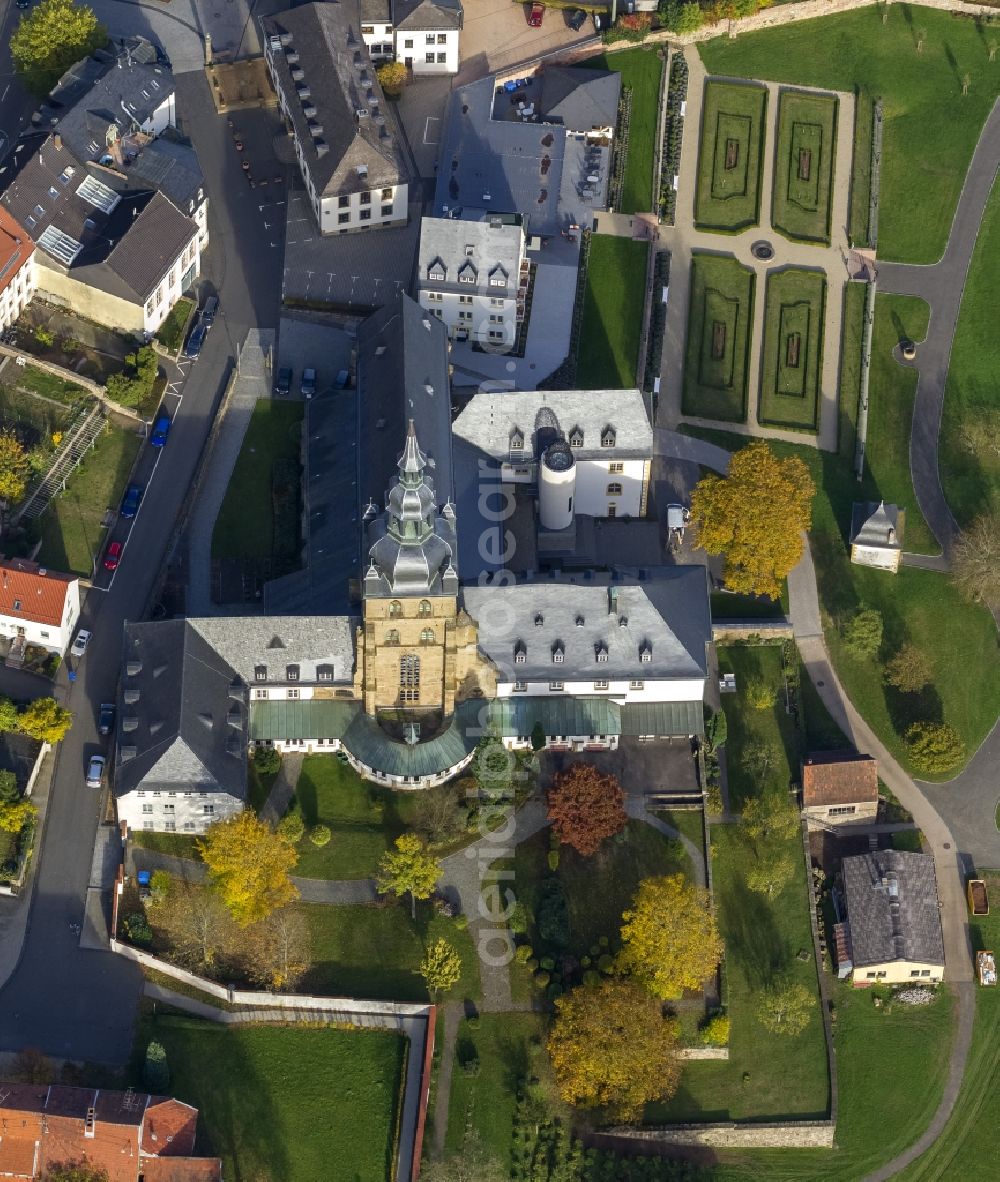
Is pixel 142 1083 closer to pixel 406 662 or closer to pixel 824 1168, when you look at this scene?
pixel 406 662

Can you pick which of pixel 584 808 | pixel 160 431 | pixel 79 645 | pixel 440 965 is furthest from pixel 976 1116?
pixel 160 431

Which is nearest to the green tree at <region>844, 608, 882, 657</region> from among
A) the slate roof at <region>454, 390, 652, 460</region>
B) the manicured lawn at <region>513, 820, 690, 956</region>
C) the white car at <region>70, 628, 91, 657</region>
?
the slate roof at <region>454, 390, 652, 460</region>

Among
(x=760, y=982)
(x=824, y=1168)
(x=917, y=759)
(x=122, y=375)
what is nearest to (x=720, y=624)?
(x=917, y=759)

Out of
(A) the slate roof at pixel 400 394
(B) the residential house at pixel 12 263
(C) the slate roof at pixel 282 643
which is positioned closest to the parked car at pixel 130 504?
(C) the slate roof at pixel 282 643

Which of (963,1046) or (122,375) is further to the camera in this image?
(122,375)

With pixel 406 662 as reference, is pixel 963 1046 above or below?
below

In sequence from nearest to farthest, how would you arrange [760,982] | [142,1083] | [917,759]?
1. [142,1083]
2. [760,982]
3. [917,759]

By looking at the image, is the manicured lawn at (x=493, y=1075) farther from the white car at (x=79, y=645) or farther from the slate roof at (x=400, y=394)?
the white car at (x=79, y=645)

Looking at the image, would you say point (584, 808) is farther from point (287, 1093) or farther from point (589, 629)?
point (287, 1093)

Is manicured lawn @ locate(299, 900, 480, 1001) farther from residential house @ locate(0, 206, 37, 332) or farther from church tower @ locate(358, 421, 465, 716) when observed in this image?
residential house @ locate(0, 206, 37, 332)
